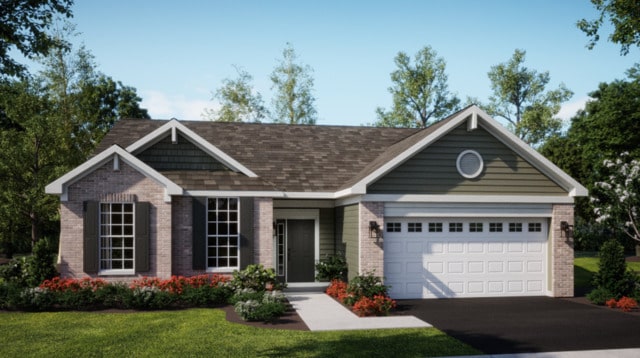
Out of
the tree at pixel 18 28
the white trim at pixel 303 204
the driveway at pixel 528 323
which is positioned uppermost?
the tree at pixel 18 28

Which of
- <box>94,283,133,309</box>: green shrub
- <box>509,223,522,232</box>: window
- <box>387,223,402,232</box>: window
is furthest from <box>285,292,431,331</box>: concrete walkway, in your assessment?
<box>509,223,522,232</box>: window

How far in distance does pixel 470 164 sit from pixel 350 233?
13.7 feet

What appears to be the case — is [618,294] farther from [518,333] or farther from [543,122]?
[543,122]

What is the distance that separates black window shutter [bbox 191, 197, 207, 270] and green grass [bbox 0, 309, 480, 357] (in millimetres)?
3300

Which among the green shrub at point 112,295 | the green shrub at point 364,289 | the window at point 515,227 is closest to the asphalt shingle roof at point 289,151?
the green shrub at point 364,289

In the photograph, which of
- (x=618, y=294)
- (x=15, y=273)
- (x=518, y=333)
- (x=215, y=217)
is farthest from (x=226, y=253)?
(x=618, y=294)

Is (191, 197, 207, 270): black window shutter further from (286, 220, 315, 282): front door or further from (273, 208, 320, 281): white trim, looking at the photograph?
(286, 220, 315, 282): front door

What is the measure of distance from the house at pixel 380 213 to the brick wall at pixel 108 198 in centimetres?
3

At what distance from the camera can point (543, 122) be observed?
41562 millimetres

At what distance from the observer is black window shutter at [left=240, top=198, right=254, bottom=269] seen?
16.4m

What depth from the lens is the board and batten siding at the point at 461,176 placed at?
53.4ft

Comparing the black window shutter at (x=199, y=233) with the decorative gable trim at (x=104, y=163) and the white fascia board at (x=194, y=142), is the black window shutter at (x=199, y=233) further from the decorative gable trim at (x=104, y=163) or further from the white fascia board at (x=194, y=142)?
the white fascia board at (x=194, y=142)

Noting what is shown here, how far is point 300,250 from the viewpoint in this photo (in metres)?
18.9

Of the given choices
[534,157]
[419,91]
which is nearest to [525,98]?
[419,91]
